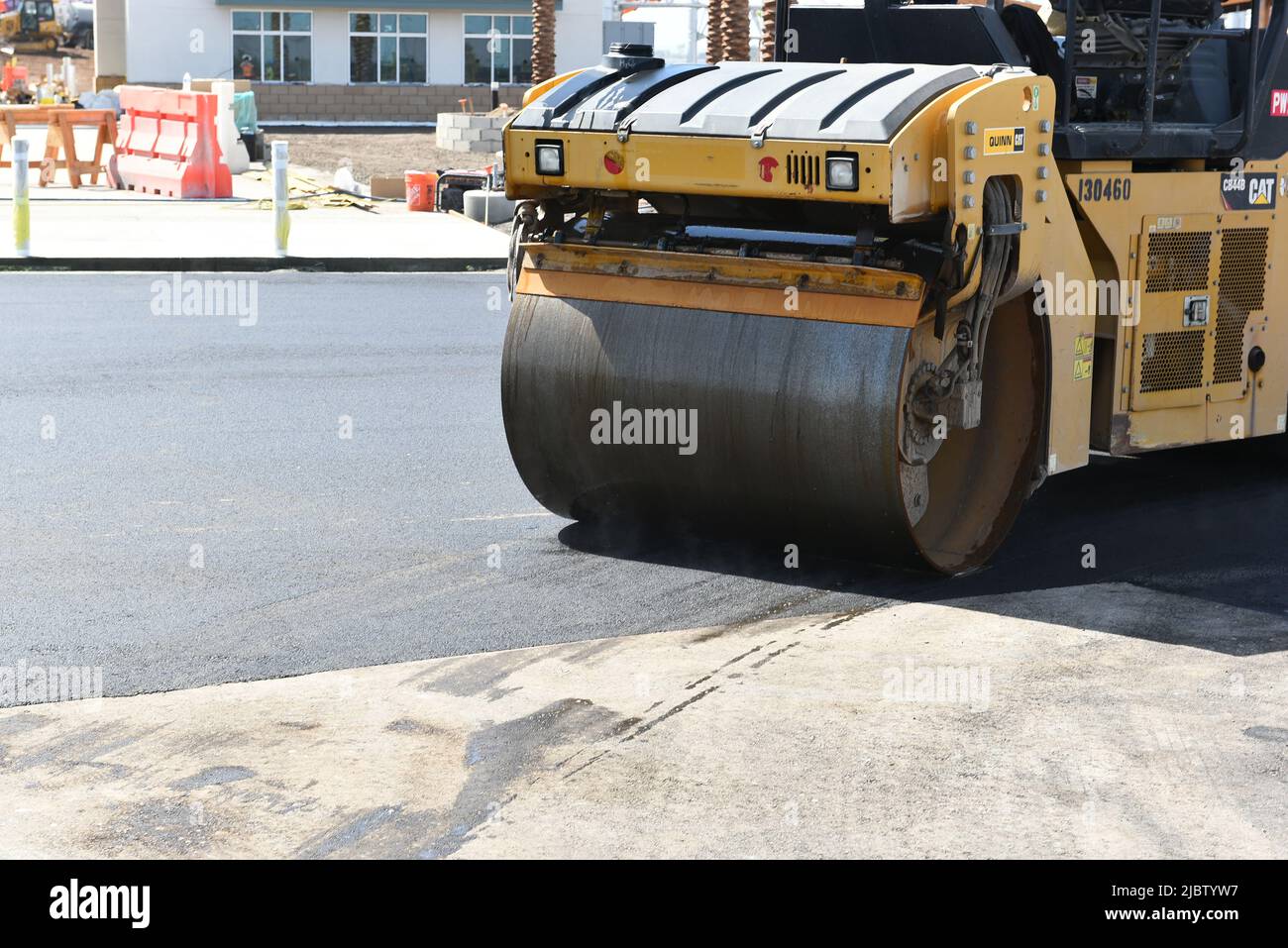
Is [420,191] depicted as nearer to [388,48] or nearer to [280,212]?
[280,212]

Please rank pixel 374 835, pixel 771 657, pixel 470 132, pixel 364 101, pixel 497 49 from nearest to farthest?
1. pixel 374 835
2. pixel 771 657
3. pixel 470 132
4. pixel 364 101
5. pixel 497 49

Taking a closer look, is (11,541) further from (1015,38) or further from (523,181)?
(1015,38)

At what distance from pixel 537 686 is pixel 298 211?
58.0ft

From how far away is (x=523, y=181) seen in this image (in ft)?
24.1

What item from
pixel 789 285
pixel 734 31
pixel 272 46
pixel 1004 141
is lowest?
pixel 789 285

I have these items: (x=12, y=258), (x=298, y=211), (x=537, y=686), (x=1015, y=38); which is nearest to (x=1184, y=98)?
(x=1015, y=38)

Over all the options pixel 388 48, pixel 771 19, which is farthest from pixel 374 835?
pixel 388 48

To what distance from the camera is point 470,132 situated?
35.8 m

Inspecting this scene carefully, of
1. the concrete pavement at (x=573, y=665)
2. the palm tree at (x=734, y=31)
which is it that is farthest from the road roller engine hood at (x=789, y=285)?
the palm tree at (x=734, y=31)

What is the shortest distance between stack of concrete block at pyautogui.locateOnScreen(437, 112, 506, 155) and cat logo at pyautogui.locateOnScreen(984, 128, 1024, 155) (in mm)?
29145

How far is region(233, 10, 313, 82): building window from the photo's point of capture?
46.7 metres

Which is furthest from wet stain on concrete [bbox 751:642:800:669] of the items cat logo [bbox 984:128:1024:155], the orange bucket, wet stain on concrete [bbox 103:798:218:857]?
the orange bucket

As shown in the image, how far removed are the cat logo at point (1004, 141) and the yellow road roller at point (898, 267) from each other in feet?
0.06

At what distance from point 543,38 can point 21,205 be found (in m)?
22.9
